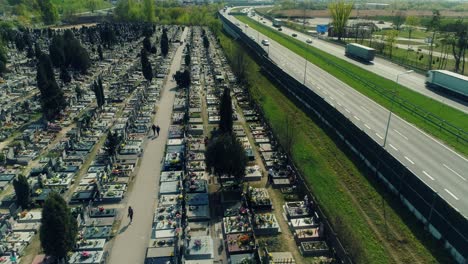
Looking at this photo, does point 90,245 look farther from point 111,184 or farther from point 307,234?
point 307,234

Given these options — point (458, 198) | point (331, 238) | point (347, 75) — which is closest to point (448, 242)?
point (458, 198)

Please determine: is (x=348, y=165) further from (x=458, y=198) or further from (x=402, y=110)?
(x=402, y=110)

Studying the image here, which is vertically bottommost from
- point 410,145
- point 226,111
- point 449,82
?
point 410,145

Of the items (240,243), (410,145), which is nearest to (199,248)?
(240,243)

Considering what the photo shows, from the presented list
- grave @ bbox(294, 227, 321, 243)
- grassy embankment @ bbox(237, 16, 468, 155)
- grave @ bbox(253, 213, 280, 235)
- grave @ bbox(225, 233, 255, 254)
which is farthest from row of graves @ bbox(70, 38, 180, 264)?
grassy embankment @ bbox(237, 16, 468, 155)

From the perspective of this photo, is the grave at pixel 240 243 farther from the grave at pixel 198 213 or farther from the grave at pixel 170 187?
the grave at pixel 170 187

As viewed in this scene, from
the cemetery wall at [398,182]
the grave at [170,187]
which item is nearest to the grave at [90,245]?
the grave at [170,187]
